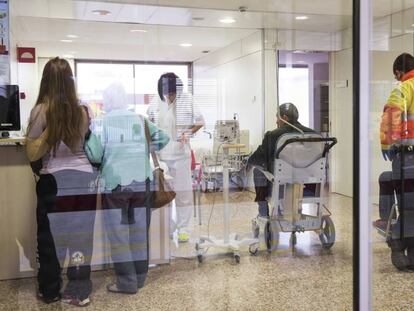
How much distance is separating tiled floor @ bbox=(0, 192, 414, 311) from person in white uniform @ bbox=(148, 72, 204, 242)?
0.43 meters

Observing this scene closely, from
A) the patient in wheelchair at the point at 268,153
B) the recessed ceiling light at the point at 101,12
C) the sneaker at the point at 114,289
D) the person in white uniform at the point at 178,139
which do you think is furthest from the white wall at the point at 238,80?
the sneaker at the point at 114,289

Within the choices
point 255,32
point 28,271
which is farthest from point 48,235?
point 255,32

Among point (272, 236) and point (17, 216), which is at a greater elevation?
point (17, 216)

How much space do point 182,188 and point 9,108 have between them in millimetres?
1716

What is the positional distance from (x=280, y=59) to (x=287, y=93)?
44cm

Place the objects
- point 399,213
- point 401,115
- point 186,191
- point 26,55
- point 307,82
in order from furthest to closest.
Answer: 1. point 307,82
2. point 186,191
3. point 26,55
4. point 399,213
5. point 401,115

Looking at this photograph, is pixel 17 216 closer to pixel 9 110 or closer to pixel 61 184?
pixel 61 184

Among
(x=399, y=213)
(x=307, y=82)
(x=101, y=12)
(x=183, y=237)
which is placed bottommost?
(x=183, y=237)

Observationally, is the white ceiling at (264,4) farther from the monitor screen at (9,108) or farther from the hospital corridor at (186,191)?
the monitor screen at (9,108)

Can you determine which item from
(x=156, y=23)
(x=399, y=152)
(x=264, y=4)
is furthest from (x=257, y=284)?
(x=156, y=23)

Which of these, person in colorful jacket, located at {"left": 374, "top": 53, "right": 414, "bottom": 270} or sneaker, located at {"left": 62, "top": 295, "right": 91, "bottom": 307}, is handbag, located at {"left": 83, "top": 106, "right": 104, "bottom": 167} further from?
person in colorful jacket, located at {"left": 374, "top": 53, "right": 414, "bottom": 270}

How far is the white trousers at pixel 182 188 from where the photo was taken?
379 cm

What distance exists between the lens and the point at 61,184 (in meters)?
2.51

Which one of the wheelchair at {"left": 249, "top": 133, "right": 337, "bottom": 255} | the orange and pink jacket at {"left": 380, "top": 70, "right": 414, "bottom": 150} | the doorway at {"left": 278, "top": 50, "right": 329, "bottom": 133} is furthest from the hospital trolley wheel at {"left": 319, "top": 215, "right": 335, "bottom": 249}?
the doorway at {"left": 278, "top": 50, "right": 329, "bottom": 133}
